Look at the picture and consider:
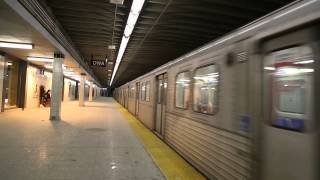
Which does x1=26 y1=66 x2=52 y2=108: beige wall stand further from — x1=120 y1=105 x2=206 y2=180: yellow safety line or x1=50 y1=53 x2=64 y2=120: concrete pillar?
x1=120 y1=105 x2=206 y2=180: yellow safety line

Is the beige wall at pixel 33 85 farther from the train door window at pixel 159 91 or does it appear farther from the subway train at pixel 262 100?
the subway train at pixel 262 100

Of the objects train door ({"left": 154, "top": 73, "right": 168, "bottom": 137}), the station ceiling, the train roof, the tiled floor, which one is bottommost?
the tiled floor

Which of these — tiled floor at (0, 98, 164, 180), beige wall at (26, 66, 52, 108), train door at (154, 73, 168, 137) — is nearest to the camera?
tiled floor at (0, 98, 164, 180)

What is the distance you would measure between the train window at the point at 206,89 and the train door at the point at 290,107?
155cm

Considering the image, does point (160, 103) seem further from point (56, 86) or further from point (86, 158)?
point (56, 86)

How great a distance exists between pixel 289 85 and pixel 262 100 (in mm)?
410

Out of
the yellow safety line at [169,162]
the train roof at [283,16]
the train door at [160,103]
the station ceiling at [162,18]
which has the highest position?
the station ceiling at [162,18]

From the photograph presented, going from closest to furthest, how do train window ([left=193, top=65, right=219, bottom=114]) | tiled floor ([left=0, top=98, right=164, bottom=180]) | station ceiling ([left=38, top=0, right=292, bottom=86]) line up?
train window ([left=193, top=65, right=219, bottom=114])
tiled floor ([left=0, top=98, right=164, bottom=180])
station ceiling ([left=38, top=0, right=292, bottom=86])

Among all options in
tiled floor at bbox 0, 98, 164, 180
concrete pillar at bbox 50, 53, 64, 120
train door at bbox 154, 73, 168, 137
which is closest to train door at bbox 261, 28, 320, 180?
tiled floor at bbox 0, 98, 164, 180

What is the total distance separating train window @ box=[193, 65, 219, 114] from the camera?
15.8 feet

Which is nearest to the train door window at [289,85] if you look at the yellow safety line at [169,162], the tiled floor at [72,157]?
the yellow safety line at [169,162]

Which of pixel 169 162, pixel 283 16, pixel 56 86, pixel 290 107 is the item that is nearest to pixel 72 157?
pixel 169 162

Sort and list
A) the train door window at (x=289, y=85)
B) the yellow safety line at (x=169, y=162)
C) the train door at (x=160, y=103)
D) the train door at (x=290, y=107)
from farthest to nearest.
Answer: the train door at (x=160, y=103)
the yellow safety line at (x=169, y=162)
the train door window at (x=289, y=85)
the train door at (x=290, y=107)

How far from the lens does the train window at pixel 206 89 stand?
4.80 meters
